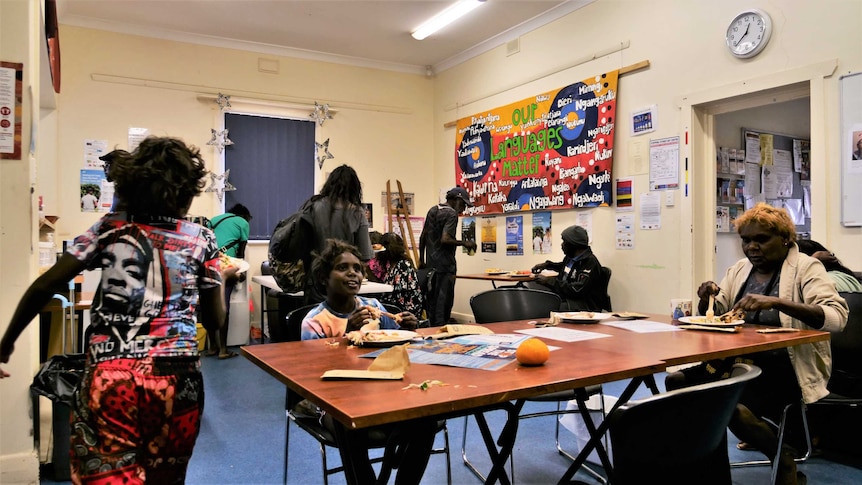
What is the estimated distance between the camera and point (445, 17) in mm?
6008

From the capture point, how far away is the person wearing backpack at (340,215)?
10.4 ft

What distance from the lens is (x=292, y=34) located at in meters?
6.53

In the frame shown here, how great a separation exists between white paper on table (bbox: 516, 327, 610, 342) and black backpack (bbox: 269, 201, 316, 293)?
4.88 ft

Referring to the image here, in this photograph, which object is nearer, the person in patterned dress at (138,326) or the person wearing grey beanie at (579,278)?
the person in patterned dress at (138,326)

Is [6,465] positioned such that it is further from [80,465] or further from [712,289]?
[712,289]

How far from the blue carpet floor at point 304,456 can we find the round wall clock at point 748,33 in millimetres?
2592

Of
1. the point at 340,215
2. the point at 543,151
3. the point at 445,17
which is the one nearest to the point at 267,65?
the point at 445,17

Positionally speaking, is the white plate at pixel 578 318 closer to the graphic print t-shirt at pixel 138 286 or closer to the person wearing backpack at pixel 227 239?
the graphic print t-shirt at pixel 138 286

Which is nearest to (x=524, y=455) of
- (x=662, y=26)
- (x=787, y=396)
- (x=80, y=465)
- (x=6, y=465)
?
(x=787, y=396)

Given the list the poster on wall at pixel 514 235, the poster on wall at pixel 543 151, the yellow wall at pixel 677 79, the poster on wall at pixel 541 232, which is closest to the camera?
the yellow wall at pixel 677 79

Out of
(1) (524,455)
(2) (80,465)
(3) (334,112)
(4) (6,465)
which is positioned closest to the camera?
(2) (80,465)

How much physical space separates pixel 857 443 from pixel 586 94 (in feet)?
11.9

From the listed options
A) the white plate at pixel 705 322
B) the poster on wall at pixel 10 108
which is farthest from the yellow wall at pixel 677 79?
→ the poster on wall at pixel 10 108

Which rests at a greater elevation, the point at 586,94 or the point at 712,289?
the point at 586,94
